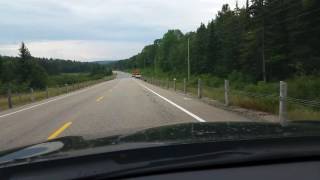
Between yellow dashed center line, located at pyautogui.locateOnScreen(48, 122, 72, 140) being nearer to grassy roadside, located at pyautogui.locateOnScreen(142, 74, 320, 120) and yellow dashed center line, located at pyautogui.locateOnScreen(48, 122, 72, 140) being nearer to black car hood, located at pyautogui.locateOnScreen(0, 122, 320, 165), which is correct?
grassy roadside, located at pyautogui.locateOnScreen(142, 74, 320, 120)

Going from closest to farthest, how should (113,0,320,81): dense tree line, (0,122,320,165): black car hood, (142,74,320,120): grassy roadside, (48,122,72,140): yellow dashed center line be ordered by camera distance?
(0,122,320,165): black car hood → (48,122,72,140): yellow dashed center line → (142,74,320,120): grassy roadside → (113,0,320,81): dense tree line

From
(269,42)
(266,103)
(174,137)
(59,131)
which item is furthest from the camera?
(269,42)

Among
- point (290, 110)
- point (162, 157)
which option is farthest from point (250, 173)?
point (290, 110)

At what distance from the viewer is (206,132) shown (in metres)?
3.32

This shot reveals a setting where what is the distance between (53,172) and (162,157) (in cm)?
49

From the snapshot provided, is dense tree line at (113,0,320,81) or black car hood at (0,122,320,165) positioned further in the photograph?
dense tree line at (113,0,320,81)

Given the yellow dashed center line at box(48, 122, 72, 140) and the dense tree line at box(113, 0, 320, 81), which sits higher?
the dense tree line at box(113, 0, 320, 81)

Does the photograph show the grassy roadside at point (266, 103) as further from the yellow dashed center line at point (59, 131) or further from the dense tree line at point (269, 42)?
the dense tree line at point (269, 42)

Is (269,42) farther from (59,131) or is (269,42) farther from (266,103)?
(59,131)

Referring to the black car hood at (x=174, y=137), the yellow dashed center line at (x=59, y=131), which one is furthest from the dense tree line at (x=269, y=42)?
the black car hood at (x=174, y=137)

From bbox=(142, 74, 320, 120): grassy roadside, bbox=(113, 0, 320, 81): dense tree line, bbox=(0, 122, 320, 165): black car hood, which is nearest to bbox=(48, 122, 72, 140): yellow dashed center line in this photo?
bbox=(142, 74, 320, 120): grassy roadside

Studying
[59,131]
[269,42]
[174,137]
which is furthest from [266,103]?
[269,42]

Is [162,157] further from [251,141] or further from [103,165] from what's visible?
[251,141]

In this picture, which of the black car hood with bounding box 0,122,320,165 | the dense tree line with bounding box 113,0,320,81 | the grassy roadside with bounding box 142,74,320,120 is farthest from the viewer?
the dense tree line with bounding box 113,0,320,81
